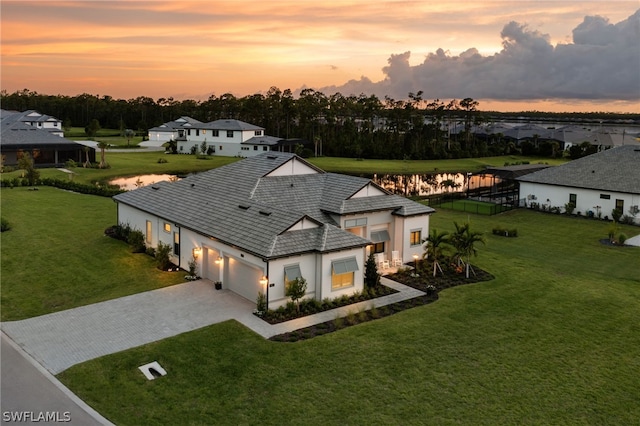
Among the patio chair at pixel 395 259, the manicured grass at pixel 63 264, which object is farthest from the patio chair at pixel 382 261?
the manicured grass at pixel 63 264

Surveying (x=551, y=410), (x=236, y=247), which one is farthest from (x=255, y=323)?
(x=551, y=410)

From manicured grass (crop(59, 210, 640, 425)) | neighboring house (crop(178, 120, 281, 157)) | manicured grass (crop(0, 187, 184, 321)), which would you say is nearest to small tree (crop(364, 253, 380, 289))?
manicured grass (crop(59, 210, 640, 425))

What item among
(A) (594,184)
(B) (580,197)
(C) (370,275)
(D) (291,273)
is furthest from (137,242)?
(A) (594,184)

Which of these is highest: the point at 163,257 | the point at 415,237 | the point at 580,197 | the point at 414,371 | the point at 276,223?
the point at 276,223

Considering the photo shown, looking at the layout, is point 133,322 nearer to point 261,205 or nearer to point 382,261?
point 261,205

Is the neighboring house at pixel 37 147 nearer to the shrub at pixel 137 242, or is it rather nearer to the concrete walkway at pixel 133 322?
the shrub at pixel 137 242

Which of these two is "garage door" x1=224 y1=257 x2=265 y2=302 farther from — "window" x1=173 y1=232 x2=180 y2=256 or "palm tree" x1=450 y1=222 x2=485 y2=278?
"palm tree" x1=450 y1=222 x2=485 y2=278

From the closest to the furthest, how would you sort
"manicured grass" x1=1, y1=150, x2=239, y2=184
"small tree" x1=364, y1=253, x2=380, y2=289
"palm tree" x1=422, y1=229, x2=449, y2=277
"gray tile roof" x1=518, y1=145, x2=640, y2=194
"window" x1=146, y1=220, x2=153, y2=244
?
"small tree" x1=364, y1=253, x2=380, y2=289
"palm tree" x1=422, y1=229, x2=449, y2=277
"window" x1=146, y1=220, x2=153, y2=244
"gray tile roof" x1=518, y1=145, x2=640, y2=194
"manicured grass" x1=1, y1=150, x2=239, y2=184

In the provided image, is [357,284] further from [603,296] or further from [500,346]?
[603,296]
